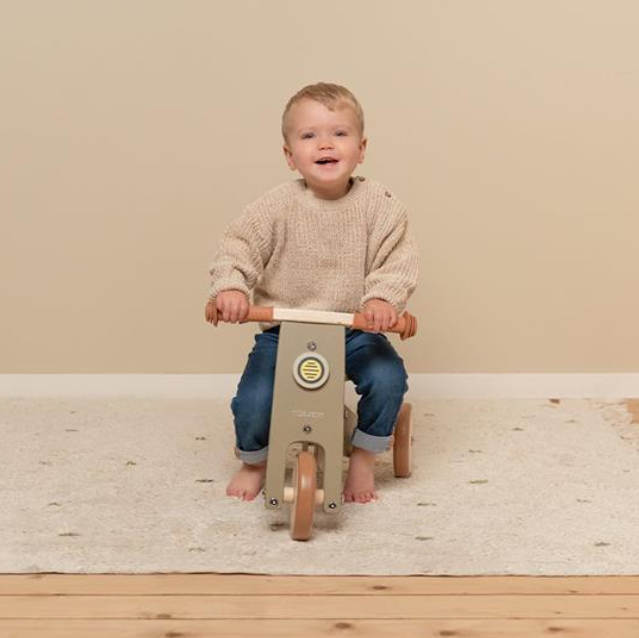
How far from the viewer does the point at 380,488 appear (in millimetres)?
1674

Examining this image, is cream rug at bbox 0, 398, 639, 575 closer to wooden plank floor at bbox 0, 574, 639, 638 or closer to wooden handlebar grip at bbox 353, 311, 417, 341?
wooden plank floor at bbox 0, 574, 639, 638

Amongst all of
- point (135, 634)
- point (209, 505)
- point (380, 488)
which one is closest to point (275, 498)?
point (209, 505)

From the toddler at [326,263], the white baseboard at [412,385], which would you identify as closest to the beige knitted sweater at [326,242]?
the toddler at [326,263]

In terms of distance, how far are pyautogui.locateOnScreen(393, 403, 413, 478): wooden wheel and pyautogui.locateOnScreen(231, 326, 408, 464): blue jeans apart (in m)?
0.09


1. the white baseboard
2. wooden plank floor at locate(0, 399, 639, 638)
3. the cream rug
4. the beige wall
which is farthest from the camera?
the white baseboard

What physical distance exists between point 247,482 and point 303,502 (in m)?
0.22

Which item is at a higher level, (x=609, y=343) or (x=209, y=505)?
(x=609, y=343)

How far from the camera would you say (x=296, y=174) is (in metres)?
2.14

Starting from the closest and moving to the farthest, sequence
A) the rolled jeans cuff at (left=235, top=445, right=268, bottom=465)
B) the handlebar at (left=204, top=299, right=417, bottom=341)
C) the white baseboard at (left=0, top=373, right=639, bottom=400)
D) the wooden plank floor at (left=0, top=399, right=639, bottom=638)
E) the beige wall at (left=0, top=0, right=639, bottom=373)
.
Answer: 1. the wooden plank floor at (left=0, top=399, right=639, bottom=638)
2. the handlebar at (left=204, top=299, right=417, bottom=341)
3. the rolled jeans cuff at (left=235, top=445, right=268, bottom=465)
4. the beige wall at (left=0, top=0, right=639, bottom=373)
5. the white baseboard at (left=0, top=373, right=639, bottom=400)

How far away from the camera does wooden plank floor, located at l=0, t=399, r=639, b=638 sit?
3.90ft

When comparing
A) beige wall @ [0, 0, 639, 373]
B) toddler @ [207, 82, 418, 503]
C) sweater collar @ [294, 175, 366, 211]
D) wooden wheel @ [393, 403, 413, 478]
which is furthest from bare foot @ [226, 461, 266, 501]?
beige wall @ [0, 0, 639, 373]

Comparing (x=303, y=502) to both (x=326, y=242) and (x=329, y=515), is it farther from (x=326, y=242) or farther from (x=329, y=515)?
(x=326, y=242)

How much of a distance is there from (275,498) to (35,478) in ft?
1.34

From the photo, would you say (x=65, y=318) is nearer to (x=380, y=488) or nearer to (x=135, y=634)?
(x=380, y=488)
